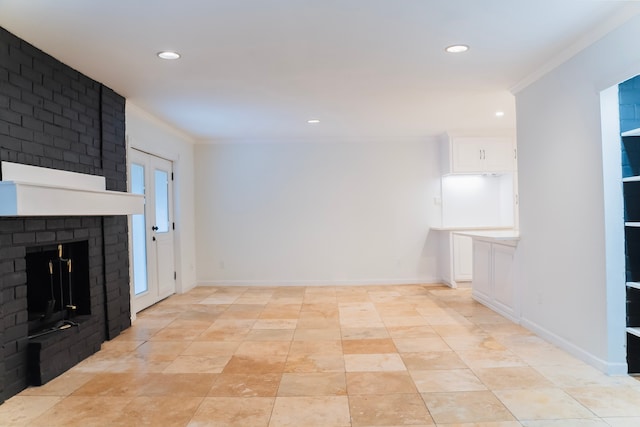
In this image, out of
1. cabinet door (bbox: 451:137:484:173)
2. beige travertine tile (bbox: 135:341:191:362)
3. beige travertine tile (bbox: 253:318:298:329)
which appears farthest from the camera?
cabinet door (bbox: 451:137:484:173)

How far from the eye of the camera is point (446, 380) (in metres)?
2.93

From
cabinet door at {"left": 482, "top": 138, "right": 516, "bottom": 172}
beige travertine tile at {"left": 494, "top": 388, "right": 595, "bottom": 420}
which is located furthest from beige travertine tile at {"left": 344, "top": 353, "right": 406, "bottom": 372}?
cabinet door at {"left": 482, "top": 138, "right": 516, "bottom": 172}

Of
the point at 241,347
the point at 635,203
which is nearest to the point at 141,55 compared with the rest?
the point at 241,347

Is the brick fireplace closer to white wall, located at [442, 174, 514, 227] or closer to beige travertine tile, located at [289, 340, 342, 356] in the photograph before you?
beige travertine tile, located at [289, 340, 342, 356]

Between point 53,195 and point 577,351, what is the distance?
4072 millimetres

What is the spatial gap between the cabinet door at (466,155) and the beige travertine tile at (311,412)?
4.66 meters

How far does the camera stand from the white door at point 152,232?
5070 mm

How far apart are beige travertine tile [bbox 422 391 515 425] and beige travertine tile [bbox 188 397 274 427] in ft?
3.33

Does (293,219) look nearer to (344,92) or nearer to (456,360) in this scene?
(344,92)

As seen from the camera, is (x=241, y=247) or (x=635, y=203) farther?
(x=241, y=247)

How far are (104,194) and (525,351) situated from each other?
12.5ft

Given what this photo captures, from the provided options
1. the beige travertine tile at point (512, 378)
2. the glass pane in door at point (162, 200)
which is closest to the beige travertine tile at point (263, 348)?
the beige travertine tile at point (512, 378)

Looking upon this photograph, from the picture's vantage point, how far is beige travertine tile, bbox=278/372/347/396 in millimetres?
2781

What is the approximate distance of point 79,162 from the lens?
3.63 m
